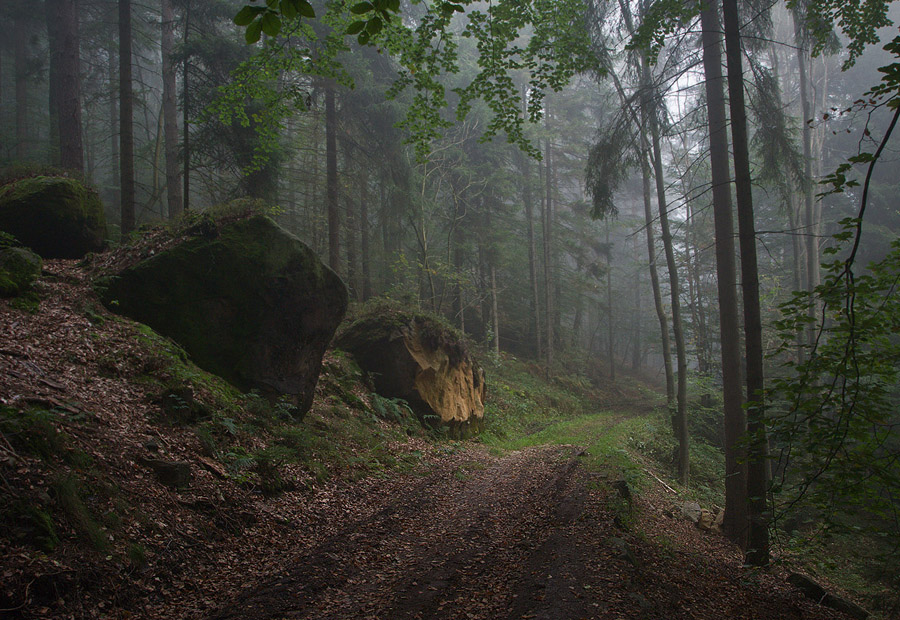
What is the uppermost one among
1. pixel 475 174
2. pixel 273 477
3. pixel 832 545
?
pixel 475 174

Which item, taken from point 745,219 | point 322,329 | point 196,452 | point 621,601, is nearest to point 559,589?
point 621,601

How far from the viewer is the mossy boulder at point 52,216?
9094mm

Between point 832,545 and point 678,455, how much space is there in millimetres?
4108

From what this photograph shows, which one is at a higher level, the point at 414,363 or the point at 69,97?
the point at 69,97

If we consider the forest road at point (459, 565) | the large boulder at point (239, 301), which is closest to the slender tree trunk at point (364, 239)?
the large boulder at point (239, 301)

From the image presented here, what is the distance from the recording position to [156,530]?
14.8 feet

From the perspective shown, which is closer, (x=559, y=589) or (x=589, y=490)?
(x=559, y=589)

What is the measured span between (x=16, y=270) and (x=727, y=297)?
1156cm

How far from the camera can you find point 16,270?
7.38 meters

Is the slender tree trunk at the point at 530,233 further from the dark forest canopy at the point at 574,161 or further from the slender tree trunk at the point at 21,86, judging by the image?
the slender tree trunk at the point at 21,86

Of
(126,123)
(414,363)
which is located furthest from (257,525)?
(126,123)

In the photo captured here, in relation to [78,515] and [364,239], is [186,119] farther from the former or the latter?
[78,515]

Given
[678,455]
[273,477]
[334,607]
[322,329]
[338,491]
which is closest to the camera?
[334,607]

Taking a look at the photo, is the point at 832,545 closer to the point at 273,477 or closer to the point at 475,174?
the point at 273,477
